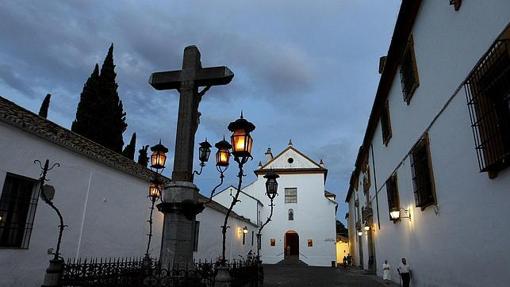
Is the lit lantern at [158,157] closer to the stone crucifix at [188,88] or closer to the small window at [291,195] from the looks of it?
the stone crucifix at [188,88]

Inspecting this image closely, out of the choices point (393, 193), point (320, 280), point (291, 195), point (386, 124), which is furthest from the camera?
point (291, 195)

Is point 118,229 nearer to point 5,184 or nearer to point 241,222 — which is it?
point 5,184

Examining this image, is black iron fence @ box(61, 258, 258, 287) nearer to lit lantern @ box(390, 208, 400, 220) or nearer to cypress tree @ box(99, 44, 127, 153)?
lit lantern @ box(390, 208, 400, 220)

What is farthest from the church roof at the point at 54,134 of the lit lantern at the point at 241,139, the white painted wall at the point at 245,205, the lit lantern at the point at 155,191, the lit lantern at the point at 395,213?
the white painted wall at the point at 245,205

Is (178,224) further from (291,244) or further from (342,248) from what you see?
(342,248)

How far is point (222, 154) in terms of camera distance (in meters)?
7.87

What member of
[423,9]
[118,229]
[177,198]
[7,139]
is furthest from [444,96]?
[118,229]

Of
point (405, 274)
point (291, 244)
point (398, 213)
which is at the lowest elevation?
point (405, 274)

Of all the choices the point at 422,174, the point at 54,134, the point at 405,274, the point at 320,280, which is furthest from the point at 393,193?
the point at 54,134

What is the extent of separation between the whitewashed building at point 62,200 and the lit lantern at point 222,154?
5130 mm

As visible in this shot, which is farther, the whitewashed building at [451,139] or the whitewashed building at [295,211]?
the whitewashed building at [295,211]

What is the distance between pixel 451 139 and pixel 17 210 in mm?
10495

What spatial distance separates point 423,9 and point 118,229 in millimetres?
12067

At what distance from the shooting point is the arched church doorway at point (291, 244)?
32.0 meters
